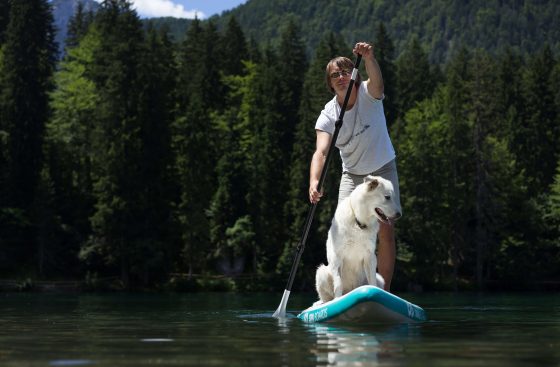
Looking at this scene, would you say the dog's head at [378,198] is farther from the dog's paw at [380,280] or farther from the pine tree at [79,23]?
the pine tree at [79,23]

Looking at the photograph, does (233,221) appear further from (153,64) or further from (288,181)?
(153,64)

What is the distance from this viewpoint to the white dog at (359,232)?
10.2 m

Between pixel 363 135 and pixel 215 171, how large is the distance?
51464mm

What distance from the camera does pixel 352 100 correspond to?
1110 cm

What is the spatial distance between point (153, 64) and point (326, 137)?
46992mm

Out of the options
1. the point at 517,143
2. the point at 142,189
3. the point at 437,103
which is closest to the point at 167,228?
the point at 142,189

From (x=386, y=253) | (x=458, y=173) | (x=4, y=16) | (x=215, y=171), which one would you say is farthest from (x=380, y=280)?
(x=4, y=16)

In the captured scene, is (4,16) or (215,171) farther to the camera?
(4,16)

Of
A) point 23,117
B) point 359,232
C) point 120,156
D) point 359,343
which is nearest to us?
point 359,343

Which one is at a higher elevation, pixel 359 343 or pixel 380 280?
pixel 380 280

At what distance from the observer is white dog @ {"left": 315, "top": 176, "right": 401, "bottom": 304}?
10.2m

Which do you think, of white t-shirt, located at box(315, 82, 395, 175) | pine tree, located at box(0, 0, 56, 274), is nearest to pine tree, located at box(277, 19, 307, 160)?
pine tree, located at box(0, 0, 56, 274)

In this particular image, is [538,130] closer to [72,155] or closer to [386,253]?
[72,155]

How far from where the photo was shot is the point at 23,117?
5653cm
